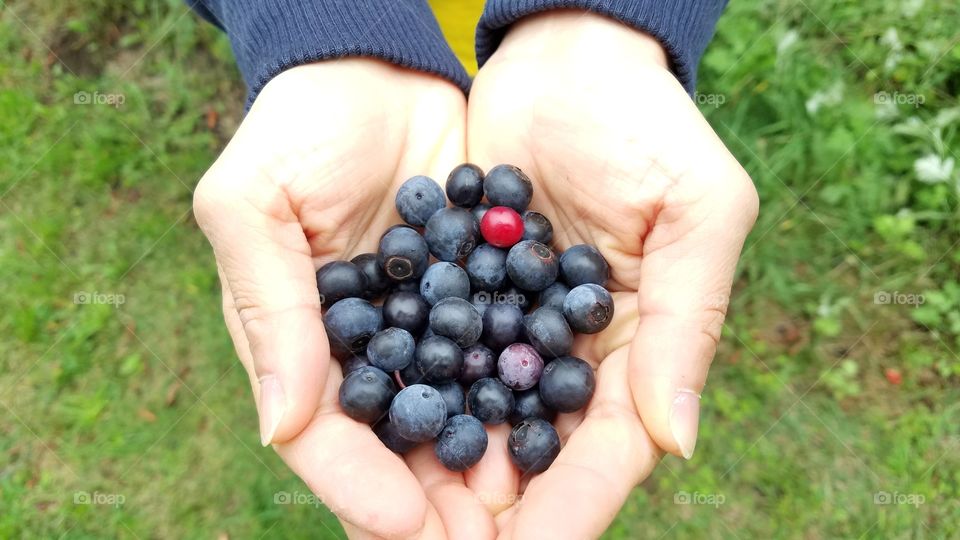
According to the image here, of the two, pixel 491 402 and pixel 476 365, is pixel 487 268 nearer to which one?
pixel 476 365

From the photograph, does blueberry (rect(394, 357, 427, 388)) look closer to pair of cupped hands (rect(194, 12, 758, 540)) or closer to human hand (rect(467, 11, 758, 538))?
pair of cupped hands (rect(194, 12, 758, 540))

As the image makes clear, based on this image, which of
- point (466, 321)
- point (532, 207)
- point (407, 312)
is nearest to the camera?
point (466, 321)

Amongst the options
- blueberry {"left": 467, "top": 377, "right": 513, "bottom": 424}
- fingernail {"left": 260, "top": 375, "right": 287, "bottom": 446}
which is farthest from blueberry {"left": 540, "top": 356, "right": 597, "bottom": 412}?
fingernail {"left": 260, "top": 375, "right": 287, "bottom": 446}

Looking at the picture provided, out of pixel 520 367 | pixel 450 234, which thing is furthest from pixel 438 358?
pixel 450 234

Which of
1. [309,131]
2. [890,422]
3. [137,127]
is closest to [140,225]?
[137,127]

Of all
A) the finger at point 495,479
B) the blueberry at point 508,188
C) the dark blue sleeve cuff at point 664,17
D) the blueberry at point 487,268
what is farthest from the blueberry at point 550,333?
the dark blue sleeve cuff at point 664,17

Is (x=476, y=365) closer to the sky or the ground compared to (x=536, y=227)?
closer to the ground
